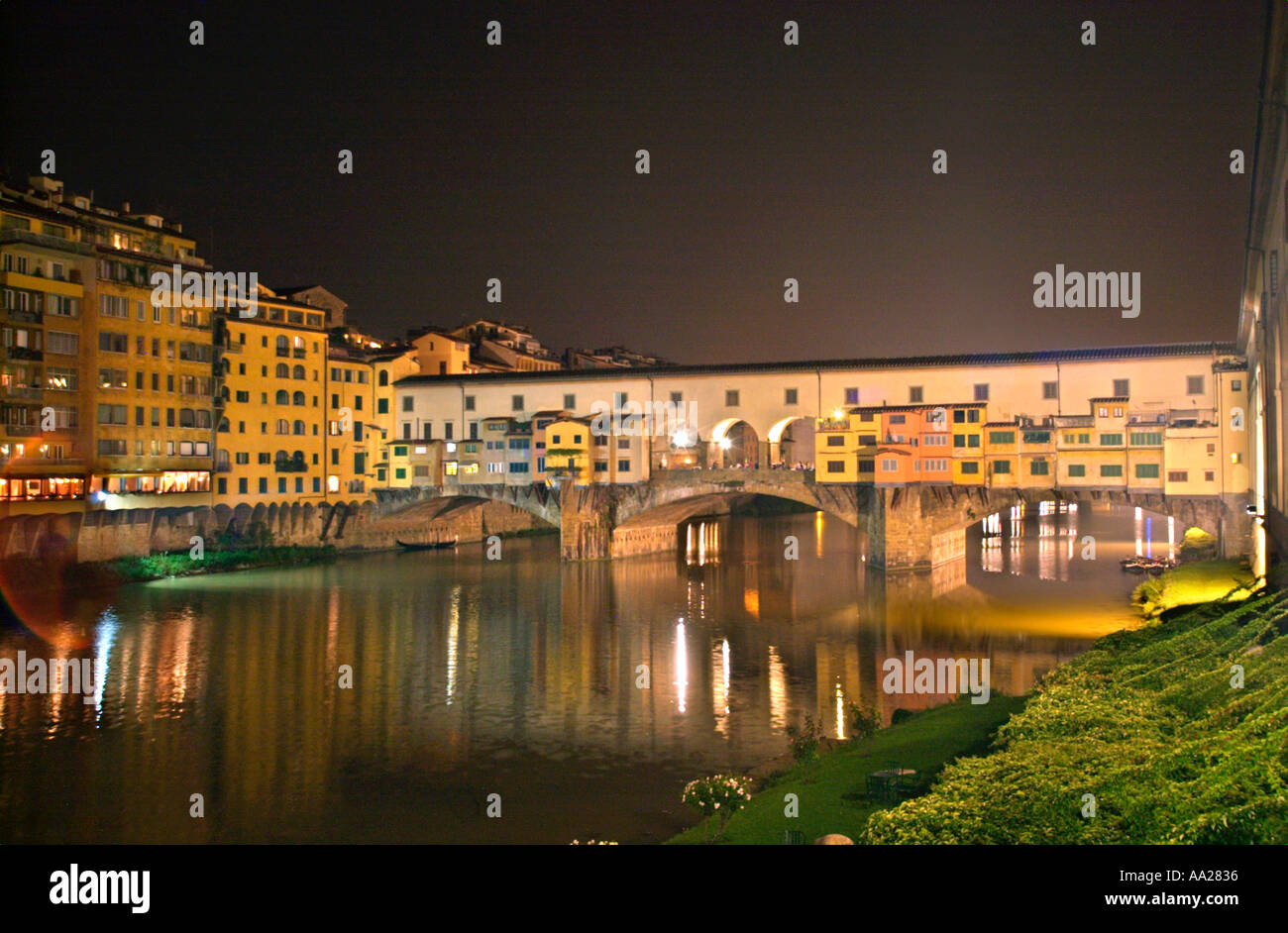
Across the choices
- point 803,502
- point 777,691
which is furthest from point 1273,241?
point 803,502

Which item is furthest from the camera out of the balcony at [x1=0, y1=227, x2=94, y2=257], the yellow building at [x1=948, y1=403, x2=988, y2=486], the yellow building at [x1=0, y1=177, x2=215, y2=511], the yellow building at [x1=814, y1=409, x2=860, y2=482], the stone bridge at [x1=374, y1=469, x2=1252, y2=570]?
the yellow building at [x1=814, y1=409, x2=860, y2=482]

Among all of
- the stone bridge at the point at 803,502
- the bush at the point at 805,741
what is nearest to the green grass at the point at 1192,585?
the stone bridge at the point at 803,502

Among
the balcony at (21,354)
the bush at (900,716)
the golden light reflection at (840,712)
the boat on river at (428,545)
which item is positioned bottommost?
the golden light reflection at (840,712)

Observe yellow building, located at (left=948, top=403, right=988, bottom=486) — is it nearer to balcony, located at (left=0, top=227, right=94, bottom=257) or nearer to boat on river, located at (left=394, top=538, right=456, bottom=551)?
boat on river, located at (left=394, top=538, right=456, bottom=551)

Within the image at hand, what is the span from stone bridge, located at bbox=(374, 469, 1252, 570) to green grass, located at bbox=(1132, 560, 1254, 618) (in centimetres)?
410

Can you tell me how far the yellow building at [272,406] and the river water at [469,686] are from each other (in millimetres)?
7561

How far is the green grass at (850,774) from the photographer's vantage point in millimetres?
11461

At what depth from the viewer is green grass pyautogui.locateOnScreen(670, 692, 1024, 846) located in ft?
37.6

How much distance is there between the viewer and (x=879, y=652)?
26.1 meters

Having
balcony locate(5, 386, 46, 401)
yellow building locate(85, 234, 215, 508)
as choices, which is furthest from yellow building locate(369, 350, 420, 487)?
balcony locate(5, 386, 46, 401)

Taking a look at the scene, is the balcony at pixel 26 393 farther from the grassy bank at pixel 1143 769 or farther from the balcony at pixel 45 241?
the grassy bank at pixel 1143 769

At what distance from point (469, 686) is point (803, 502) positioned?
25.0 m

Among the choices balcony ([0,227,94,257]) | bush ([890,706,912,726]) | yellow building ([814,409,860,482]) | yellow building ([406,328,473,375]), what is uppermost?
balcony ([0,227,94,257])

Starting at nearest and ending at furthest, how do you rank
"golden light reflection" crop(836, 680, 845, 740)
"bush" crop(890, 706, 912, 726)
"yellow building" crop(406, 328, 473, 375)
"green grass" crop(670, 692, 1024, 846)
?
1. "green grass" crop(670, 692, 1024, 846)
2. "bush" crop(890, 706, 912, 726)
3. "golden light reflection" crop(836, 680, 845, 740)
4. "yellow building" crop(406, 328, 473, 375)
